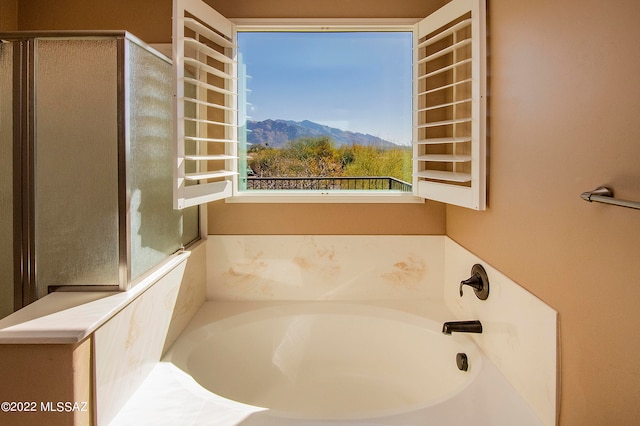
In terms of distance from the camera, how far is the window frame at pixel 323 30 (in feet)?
7.30

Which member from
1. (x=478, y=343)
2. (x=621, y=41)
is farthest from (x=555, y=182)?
(x=478, y=343)

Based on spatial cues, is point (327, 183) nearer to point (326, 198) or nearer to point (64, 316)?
point (326, 198)

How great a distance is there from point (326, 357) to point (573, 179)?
152 centimetres

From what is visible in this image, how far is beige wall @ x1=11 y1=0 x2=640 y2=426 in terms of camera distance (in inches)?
35.8

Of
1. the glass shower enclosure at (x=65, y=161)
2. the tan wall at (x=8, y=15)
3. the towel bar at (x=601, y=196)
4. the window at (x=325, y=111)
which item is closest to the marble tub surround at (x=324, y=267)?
the window at (x=325, y=111)

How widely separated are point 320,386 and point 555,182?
4.90 ft

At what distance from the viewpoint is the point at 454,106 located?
6.62 ft

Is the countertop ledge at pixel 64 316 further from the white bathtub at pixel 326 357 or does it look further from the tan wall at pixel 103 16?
the tan wall at pixel 103 16

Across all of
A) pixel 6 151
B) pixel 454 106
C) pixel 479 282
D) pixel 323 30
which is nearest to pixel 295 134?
pixel 323 30

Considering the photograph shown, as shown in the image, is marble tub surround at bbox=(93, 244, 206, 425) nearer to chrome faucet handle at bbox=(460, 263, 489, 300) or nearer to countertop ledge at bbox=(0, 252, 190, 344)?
countertop ledge at bbox=(0, 252, 190, 344)

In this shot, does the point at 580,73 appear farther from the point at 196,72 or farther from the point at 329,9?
the point at 196,72

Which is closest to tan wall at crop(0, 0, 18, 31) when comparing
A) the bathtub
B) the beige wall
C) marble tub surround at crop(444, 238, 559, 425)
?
the bathtub

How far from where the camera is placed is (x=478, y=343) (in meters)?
1.75

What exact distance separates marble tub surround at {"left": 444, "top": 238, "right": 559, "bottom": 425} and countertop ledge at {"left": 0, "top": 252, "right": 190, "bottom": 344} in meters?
1.29
